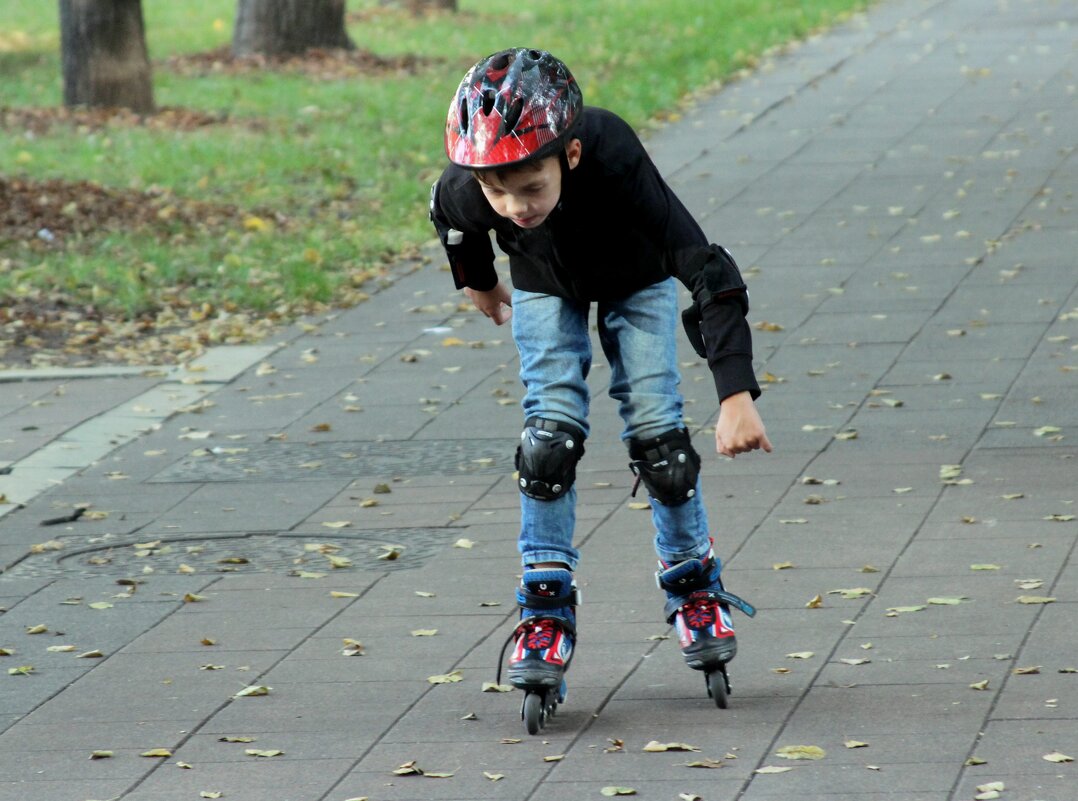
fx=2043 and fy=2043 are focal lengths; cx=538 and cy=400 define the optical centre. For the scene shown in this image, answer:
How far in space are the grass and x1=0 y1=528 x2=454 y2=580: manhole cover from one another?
441cm

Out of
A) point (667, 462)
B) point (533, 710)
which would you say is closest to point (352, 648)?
point (533, 710)

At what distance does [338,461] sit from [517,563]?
181 centimetres

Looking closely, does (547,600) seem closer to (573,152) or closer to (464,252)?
(464,252)

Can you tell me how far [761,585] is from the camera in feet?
19.2

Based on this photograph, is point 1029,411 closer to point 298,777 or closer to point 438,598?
point 438,598

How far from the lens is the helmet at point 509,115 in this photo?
4.31 m

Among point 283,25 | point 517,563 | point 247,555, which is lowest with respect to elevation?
point 283,25

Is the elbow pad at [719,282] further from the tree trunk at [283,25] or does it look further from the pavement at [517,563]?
the tree trunk at [283,25]

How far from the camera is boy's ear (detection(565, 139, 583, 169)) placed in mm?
4434

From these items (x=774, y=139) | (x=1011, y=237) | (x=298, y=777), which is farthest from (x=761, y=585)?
(x=774, y=139)

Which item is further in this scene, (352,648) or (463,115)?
(352,648)

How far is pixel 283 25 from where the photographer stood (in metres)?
21.7

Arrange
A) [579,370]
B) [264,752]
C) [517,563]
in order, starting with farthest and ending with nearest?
[517,563] → [579,370] → [264,752]

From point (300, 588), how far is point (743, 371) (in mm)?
2181
